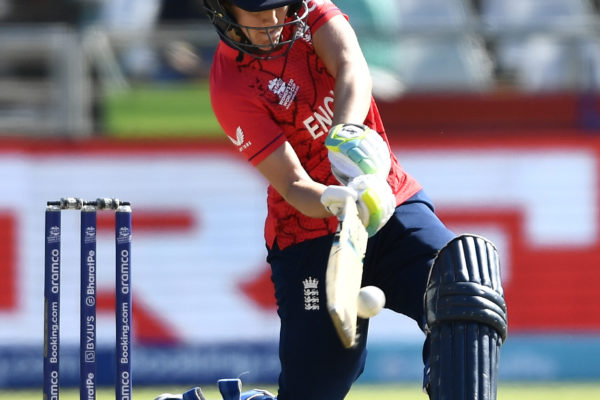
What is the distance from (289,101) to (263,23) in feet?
1.00

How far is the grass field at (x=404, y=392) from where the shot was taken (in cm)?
611

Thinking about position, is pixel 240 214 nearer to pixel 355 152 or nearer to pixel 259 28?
pixel 259 28

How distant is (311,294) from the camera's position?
11.6ft

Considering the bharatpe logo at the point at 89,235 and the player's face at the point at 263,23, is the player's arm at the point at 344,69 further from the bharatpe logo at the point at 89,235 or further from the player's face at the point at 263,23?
the bharatpe logo at the point at 89,235

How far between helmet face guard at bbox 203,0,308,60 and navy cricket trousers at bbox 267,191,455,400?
60cm

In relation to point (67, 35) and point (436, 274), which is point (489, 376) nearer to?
point (436, 274)

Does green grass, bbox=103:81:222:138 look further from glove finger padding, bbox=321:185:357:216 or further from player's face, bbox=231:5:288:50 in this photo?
glove finger padding, bbox=321:185:357:216

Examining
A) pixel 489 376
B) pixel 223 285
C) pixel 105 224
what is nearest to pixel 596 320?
pixel 223 285

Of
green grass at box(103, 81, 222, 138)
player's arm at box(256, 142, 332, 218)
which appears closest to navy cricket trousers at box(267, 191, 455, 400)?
player's arm at box(256, 142, 332, 218)

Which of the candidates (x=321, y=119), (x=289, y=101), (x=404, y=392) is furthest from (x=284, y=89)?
(x=404, y=392)

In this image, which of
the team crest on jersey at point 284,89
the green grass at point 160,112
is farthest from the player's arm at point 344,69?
the green grass at point 160,112

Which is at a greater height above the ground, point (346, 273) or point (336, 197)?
point (336, 197)

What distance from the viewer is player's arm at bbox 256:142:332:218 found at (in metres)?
3.21

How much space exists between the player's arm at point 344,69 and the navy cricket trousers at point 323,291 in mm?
418
